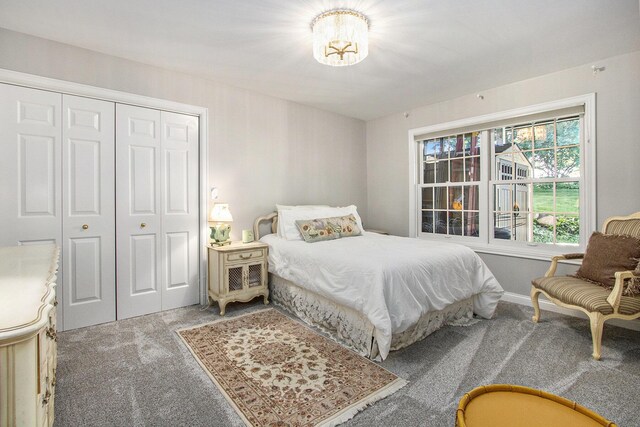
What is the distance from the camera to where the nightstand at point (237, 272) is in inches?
129

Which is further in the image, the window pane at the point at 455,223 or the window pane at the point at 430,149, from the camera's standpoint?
the window pane at the point at 430,149

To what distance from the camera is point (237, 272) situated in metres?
3.38

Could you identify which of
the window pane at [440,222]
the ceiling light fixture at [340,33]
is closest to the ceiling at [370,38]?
the ceiling light fixture at [340,33]

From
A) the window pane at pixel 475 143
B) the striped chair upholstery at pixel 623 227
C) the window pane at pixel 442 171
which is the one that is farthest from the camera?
the window pane at pixel 442 171

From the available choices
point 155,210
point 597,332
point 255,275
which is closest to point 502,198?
point 597,332

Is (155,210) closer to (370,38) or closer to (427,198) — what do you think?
(370,38)

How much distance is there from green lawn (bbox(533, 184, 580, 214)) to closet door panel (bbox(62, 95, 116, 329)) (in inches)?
178

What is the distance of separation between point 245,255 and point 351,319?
1.40 meters

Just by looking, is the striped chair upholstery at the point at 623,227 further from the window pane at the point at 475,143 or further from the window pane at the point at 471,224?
the window pane at the point at 475,143

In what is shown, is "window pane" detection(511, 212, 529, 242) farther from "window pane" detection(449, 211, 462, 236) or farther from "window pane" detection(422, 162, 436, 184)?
"window pane" detection(422, 162, 436, 184)

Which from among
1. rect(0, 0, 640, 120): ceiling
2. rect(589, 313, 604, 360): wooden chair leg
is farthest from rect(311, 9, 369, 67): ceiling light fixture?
rect(589, 313, 604, 360): wooden chair leg

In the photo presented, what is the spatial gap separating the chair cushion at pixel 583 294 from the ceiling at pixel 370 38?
206cm

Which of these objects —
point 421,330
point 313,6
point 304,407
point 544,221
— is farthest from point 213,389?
point 544,221

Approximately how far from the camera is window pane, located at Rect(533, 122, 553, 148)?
11.8 ft
